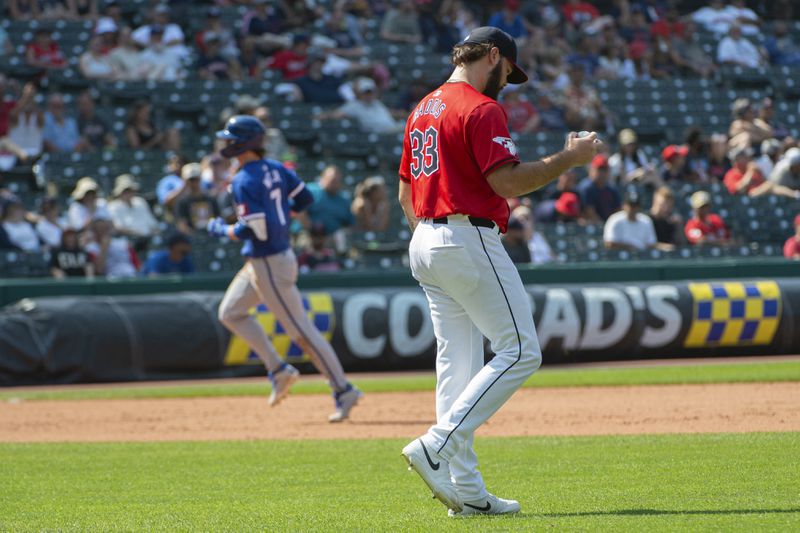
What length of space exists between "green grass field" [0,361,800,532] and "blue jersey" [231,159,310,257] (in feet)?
5.43

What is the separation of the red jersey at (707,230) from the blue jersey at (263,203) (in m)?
8.49

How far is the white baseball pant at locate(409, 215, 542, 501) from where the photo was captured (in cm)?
485

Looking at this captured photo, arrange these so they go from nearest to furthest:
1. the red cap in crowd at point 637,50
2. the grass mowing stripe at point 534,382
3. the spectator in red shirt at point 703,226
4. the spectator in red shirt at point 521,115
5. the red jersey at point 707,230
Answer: the grass mowing stripe at point 534,382 < the spectator in red shirt at point 703,226 < the red jersey at point 707,230 < the spectator in red shirt at point 521,115 < the red cap in crowd at point 637,50

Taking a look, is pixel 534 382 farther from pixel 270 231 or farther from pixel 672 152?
pixel 672 152

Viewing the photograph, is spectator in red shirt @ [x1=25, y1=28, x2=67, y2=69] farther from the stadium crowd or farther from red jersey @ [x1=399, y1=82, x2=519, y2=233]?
red jersey @ [x1=399, y1=82, x2=519, y2=233]

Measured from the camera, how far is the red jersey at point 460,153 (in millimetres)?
4773

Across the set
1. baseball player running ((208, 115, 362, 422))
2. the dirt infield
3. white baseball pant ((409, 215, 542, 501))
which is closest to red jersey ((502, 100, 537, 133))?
the dirt infield

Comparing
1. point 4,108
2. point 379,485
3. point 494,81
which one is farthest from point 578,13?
point 494,81

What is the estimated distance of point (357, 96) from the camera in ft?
59.6

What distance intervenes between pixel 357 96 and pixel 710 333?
22.2 ft

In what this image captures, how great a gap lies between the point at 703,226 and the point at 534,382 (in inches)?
222

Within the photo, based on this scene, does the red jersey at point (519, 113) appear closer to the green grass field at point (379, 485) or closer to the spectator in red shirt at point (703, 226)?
the spectator in red shirt at point (703, 226)

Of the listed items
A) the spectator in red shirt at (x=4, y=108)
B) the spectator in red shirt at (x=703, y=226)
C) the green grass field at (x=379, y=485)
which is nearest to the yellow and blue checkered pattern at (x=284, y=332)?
the green grass field at (x=379, y=485)

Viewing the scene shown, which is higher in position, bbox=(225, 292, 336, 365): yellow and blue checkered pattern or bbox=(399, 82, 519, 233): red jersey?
bbox=(399, 82, 519, 233): red jersey
